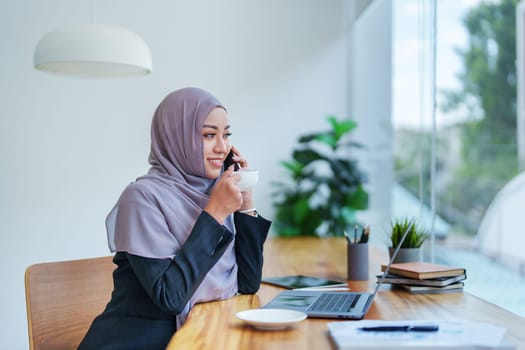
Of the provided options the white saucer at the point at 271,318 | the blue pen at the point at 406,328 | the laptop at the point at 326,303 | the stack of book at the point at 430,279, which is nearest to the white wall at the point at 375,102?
the stack of book at the point at 430,279

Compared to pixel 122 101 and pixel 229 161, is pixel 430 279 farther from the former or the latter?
pixel 122 101

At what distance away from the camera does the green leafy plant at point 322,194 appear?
3498 mm

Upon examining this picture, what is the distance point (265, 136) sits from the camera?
3826mm

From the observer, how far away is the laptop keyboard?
4.65ft

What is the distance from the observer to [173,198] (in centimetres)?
156

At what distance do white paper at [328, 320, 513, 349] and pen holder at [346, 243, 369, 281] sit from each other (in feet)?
2.37

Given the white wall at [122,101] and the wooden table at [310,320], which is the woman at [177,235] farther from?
the white wall at [122,101]

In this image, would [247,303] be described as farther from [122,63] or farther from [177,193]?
[122,63]

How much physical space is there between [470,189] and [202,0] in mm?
3199

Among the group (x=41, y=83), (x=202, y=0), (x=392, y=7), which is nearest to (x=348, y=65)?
(x=392, y=7)

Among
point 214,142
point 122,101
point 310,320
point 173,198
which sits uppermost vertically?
point 122,101

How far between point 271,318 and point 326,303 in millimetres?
258

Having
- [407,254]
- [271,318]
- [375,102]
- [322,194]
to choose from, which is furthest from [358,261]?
[375,102]

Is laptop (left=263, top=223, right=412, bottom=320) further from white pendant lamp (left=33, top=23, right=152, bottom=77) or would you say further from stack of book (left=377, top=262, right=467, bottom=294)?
white pendant lamp (left=33, top=23, right=152, bottom=77)
